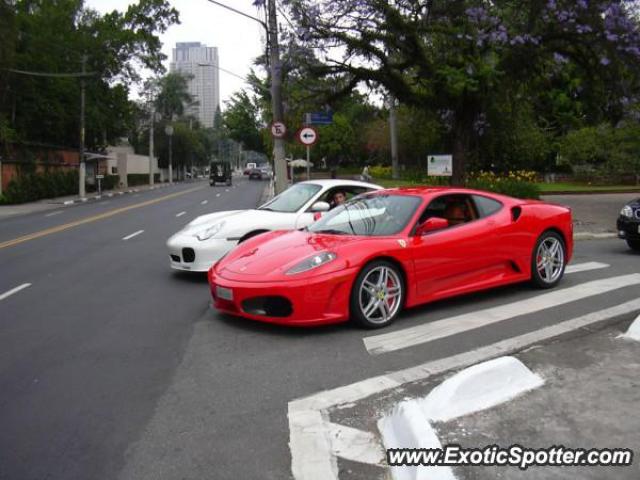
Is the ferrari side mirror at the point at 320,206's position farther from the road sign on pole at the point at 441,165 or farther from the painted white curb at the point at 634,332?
the road sign on pole at the point at 441,165

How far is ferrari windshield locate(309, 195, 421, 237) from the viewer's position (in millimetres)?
6348

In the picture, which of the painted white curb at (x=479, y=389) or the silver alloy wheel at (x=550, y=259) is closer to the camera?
the painted white curb at (x=479, y=389)

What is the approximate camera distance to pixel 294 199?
30.3ft

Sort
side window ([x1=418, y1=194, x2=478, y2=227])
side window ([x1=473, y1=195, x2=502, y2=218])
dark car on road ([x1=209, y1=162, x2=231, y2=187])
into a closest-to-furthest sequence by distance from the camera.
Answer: side window ([x1=418, y1=194, x2=478, y2=227]), side window ([x1=473, y1=195, x2=502, y2=218]), dark car on road ([x1=209, y1=162, x2=231, y2=187])

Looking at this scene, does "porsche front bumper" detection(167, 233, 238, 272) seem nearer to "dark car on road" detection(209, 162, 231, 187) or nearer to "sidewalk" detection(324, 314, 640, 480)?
"sidewalk" detection(324, 314, 640, 480)

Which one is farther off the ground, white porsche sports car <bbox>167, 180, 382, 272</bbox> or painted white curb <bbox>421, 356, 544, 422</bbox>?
white porsche sports car <bbox>167, 180, 382, 272</bbox>

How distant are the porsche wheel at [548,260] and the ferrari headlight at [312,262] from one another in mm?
2801

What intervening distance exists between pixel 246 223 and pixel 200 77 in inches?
5889

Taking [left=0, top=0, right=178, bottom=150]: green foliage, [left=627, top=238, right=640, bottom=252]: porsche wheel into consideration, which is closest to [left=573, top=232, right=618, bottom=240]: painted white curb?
[left=627, top=238, right=640, bottom=252]: porsche wheel

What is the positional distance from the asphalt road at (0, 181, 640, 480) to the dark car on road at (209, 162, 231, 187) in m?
49.6

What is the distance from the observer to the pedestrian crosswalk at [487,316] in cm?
547

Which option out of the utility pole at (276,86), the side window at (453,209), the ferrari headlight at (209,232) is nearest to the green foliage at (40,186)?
the utility pole at (276,86)

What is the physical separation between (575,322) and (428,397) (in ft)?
8.49

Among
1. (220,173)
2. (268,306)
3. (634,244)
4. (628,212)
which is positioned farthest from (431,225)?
(220,173)
